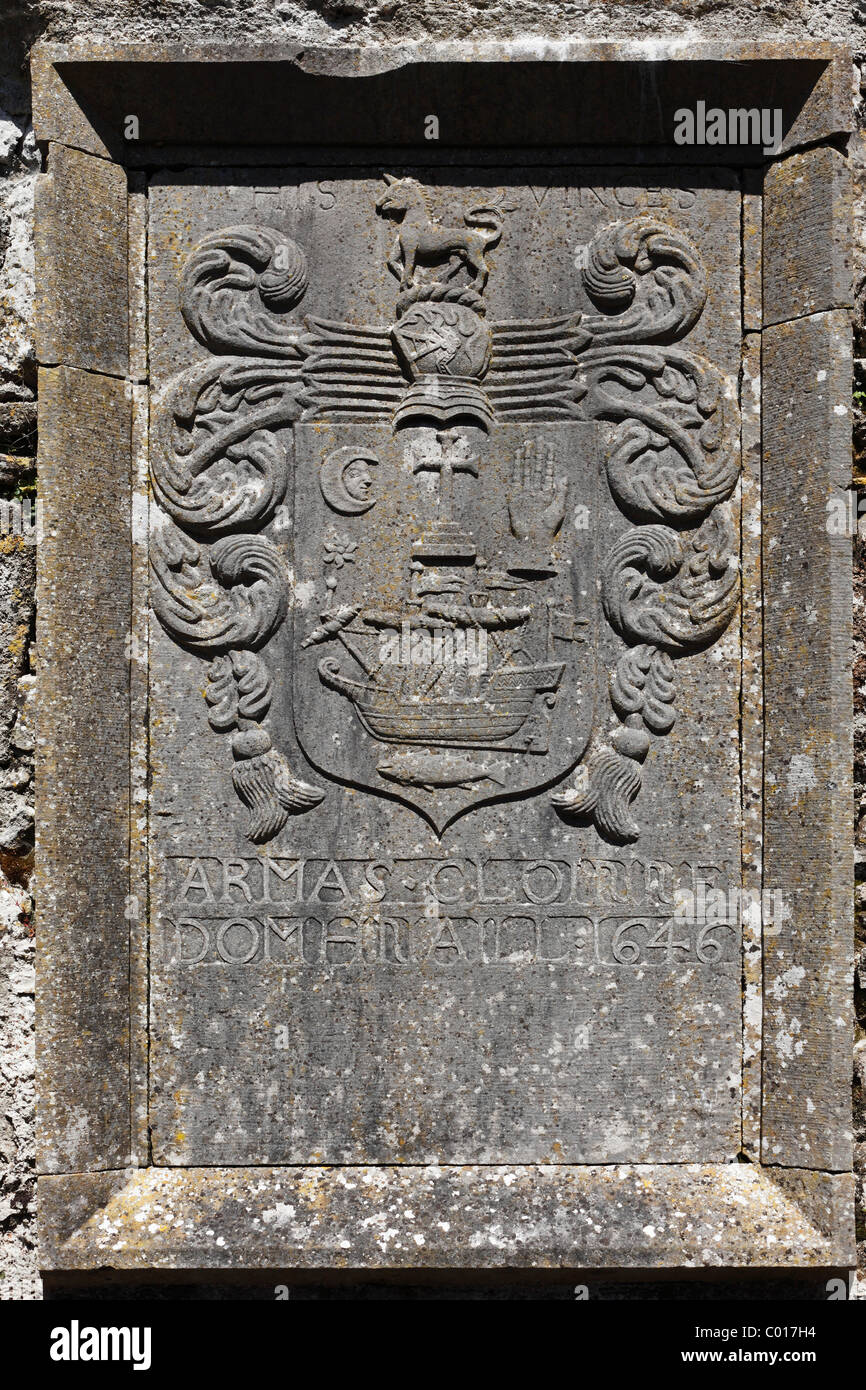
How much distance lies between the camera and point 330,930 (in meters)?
3.12

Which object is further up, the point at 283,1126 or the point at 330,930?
the point at 330,930

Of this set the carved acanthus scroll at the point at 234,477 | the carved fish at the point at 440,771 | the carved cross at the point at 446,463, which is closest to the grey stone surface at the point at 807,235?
the carved cross at the point at 446,463

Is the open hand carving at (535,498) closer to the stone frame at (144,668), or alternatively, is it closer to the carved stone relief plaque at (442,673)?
the carved stone relief plaque at (442,673)

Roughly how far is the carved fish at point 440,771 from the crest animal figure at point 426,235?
4.51 ft

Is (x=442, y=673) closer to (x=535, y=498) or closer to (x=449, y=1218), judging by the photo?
(x=535, y=498)

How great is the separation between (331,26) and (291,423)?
1.13 meters

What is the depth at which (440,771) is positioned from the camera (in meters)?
3.10

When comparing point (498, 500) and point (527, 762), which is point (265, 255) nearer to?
point (498, 500)

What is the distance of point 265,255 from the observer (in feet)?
10.3

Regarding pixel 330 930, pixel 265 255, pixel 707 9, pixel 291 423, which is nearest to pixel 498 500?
pixel 291 423

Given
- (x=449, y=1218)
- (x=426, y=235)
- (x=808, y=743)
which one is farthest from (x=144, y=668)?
(x=808, y=743)

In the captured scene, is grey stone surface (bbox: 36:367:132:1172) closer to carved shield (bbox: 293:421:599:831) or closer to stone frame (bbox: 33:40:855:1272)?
stone frame (bbox: 33:40:855:1272)

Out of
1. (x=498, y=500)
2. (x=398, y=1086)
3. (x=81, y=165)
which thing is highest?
(x=81, y=165)

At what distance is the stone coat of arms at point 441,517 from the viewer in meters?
3.11
